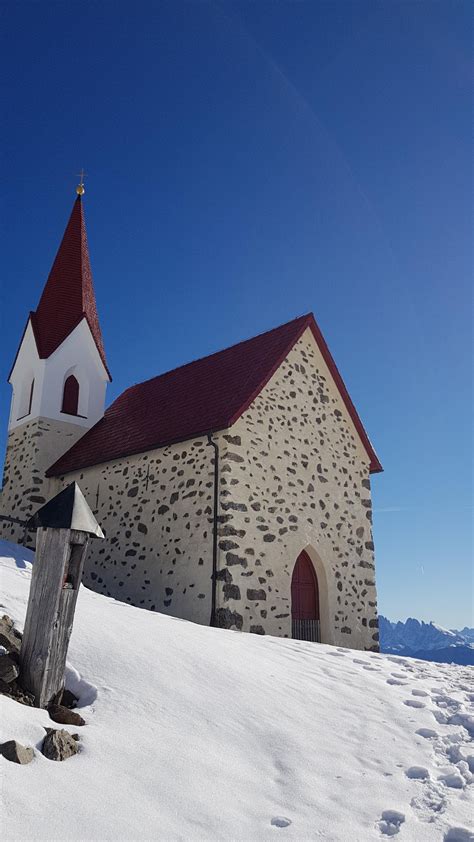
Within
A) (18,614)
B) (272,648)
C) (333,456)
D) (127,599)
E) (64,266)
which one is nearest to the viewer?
(18,614)

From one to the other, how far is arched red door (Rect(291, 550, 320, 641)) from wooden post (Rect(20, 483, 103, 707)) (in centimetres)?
735

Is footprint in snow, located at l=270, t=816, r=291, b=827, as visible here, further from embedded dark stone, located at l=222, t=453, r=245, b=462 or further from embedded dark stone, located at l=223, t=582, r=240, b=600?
embedded dark stone, located at l=222, t=453, r=245, b=462

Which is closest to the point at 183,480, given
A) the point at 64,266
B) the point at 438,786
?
the point at 438,786

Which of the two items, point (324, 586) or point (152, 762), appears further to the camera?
point (324, 586)

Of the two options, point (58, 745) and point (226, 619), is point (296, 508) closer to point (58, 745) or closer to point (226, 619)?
point (226, 619)

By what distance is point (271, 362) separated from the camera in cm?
1320

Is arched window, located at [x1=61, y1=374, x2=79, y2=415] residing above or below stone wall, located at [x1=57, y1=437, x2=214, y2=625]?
above

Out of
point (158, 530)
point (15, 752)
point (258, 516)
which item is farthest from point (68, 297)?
point (15, 752)

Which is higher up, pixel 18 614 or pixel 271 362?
pixel 271 362

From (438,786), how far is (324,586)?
322 inches

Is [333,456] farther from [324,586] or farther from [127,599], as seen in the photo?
[127,599]

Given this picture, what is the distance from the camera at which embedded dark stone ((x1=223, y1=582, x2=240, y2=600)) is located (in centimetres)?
1087

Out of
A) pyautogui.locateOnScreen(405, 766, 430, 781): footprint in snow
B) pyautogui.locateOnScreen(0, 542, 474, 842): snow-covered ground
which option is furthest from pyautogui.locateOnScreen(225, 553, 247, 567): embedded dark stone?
pyautogui.locateOnScreen(405, 766, 430, 781): footprint in snow

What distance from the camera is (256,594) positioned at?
11.3 meters
